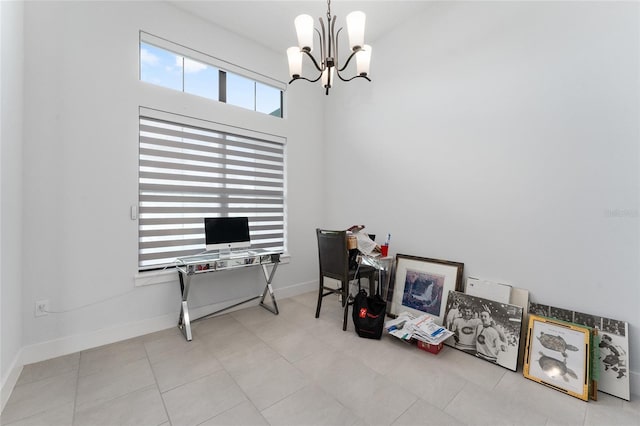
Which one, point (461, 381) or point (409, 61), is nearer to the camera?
point (461, 381)

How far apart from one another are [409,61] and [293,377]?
3.36 m

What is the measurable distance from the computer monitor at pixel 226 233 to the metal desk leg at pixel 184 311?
386mm

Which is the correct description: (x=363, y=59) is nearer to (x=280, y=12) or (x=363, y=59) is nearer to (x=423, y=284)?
(x=280, y=12)

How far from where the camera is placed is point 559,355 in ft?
6.06

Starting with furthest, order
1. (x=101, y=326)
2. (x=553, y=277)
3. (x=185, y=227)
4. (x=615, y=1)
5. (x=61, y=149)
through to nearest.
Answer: (x=185, y=227)
(x=101, y=326)
(x=61, y=149)
(x=553, y=277)
(x=615, y=1)

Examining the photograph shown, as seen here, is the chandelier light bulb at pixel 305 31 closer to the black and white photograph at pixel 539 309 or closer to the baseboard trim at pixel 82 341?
the black and white photograph at pixel 539 309

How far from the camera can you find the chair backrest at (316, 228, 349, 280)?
8.83ft

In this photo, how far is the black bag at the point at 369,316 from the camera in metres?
2.47

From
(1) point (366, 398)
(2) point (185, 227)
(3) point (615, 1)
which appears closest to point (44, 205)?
(2) point (185, 227)

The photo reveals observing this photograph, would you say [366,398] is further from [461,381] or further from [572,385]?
[572,385]

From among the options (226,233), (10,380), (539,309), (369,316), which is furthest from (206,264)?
(539,309)

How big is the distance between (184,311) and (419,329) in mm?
2169

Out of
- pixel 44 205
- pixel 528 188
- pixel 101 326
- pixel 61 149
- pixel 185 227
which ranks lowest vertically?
pixel 101 326

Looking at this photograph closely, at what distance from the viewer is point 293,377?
1.93 meters
